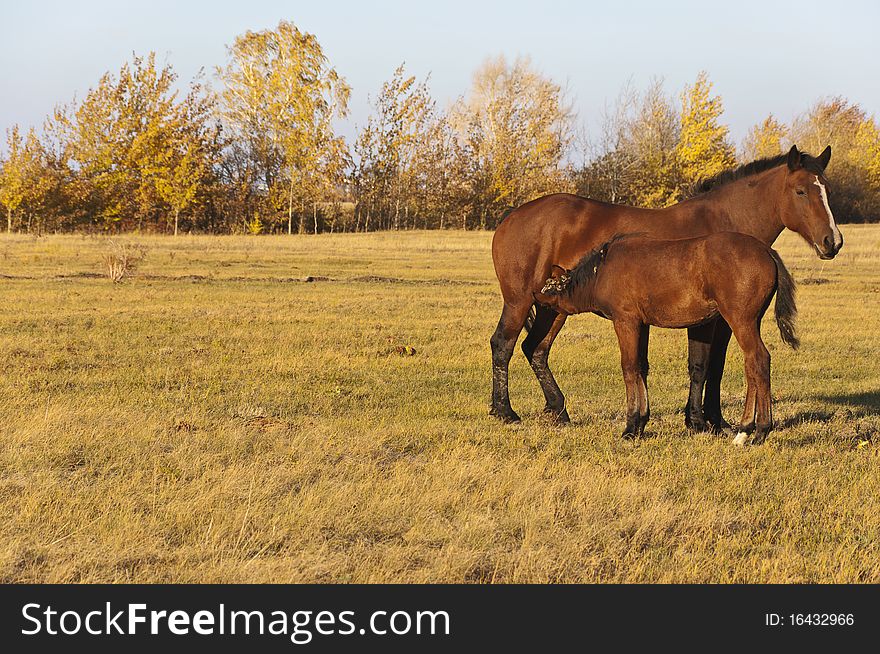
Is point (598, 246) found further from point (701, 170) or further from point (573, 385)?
point (701, 170)

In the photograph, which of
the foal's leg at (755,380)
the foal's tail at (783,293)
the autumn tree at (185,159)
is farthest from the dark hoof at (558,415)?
the autumn tree at (185,159)

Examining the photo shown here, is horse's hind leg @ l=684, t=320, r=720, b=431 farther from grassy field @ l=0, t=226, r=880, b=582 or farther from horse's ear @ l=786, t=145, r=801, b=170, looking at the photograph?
horse's ear @ l=786, t=145, r=801, b=170

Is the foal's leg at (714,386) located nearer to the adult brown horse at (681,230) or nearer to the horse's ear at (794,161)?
the adult brown horse at (681,230)

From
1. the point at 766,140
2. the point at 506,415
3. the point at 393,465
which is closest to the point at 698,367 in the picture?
the point at 506,415

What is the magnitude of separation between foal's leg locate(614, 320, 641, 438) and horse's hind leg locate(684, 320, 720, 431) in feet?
2.73

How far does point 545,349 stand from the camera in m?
9.53

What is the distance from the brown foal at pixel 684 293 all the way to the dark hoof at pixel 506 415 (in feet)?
4.39

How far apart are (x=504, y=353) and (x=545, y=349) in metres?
0.45

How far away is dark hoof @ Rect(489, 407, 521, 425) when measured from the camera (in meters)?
9.10

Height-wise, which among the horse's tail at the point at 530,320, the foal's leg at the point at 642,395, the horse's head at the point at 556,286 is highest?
the horse's head at the point at 556,286

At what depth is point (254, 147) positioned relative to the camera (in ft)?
206

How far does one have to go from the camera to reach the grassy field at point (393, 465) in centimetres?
504

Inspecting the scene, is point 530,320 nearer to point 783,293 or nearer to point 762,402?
point 762,402

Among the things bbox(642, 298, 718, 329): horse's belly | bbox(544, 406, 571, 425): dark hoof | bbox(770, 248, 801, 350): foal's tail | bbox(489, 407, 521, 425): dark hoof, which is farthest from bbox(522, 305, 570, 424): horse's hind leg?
bbox(770, 248, 801, 350): foal's tail
